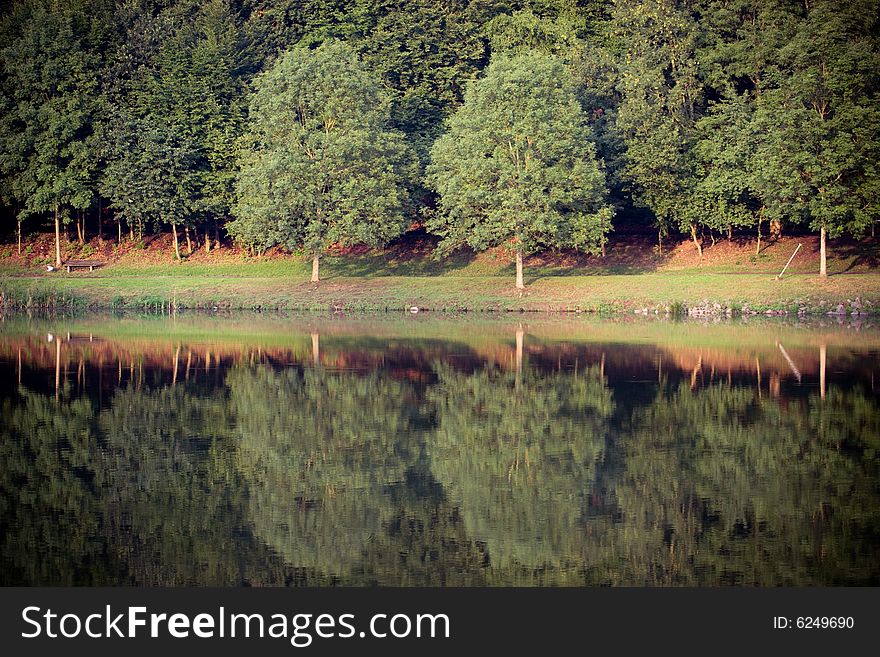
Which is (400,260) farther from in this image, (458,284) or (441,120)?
(458,284)

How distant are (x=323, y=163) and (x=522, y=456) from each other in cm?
4516

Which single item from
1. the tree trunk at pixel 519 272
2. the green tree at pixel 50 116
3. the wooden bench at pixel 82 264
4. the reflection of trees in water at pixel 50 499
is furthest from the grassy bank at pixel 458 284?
the reflection of trees in water at pixel 50 499

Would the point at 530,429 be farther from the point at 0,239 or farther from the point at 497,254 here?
the point at 0,239

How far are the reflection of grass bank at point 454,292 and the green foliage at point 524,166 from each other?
9.08ft

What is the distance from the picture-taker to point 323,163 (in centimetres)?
6231

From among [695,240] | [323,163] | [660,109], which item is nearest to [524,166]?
[660,109]

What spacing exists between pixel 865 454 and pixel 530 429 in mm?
6067

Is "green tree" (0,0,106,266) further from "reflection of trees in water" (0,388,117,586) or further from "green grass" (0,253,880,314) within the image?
"reflection of trees in water" (0,388,117,586)

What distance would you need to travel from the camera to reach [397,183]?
6606 cm

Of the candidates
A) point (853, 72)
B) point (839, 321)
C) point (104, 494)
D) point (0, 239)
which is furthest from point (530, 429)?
point (0, 239)

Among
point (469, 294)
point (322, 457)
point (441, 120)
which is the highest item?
point (441, 120)

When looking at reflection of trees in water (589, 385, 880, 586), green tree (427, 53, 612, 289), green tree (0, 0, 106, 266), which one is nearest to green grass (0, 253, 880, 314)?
green tree (427, 53, 612, 289)

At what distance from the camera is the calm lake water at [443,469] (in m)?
13.2

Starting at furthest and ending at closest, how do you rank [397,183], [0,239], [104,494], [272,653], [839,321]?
[0,239] < [397,183] < [839,321] < [104,494] < [272,653]
